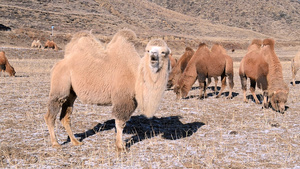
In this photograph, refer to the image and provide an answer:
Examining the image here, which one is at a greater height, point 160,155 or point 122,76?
point 122,76

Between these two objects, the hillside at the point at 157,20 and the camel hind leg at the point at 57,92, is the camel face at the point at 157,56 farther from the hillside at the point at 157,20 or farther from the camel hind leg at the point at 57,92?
the hillside at the point at 157,20

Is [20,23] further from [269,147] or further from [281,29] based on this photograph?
[281,29]

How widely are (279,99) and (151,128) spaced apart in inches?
156

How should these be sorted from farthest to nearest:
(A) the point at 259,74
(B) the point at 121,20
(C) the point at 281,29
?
(C) the point at 281,29, (B) the point at 121,20, (A) the point at 259,74

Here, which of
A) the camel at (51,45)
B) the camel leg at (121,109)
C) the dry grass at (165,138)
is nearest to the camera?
the dry grass at (165,138)

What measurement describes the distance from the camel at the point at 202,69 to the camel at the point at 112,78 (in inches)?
216

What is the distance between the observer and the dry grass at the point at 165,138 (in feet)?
17.5

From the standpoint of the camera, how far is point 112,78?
19.8ft

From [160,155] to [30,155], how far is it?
2.44 m

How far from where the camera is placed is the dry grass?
5.33m

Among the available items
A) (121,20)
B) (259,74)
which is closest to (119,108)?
(259,74)

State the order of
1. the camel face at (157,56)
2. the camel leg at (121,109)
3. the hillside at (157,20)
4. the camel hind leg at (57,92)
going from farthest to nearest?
the hillside at (157,20) < the camel hind leg at (57,92) < the camel leg at (121,109) < the camel face at (157,56)

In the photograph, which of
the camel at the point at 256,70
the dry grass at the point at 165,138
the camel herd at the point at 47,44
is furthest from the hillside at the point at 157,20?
the camel at the point at 256,70

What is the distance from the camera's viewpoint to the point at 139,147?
615cm
